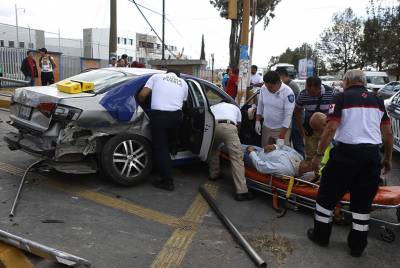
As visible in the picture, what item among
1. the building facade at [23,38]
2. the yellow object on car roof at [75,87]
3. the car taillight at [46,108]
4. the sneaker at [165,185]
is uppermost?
the building facade at [23,38]

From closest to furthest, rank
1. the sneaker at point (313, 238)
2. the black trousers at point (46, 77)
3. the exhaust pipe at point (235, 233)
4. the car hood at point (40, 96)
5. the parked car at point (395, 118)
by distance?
1. the exhaust pipe at point (235, 233)
2. the sneaker at point (313, 238)
3. the car hood at point (40, 96)
4. the parked car at point (395, 118)
5. the black trousers at point (46, 77)

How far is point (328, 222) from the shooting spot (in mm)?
4105

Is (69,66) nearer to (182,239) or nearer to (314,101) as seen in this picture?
(314,101)

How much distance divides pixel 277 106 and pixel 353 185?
2.27 metres

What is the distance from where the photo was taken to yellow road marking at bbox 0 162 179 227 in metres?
4.66

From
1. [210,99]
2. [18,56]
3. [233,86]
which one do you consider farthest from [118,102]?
[18,56]

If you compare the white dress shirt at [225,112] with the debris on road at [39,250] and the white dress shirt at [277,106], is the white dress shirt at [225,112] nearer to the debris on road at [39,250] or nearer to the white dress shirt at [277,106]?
the white dress shirt at [277,106]

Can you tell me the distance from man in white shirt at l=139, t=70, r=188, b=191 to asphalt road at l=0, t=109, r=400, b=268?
374mm

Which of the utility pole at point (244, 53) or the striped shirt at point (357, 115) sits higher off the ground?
the utility pole at point (244, 53)

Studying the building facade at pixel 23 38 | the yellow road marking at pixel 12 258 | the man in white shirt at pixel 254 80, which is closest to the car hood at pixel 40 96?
the yellow road marking at pixel 12 258

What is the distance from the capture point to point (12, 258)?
9.85 ft

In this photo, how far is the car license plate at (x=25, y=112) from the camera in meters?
5.31

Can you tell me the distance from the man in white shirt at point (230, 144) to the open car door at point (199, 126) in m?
0.12

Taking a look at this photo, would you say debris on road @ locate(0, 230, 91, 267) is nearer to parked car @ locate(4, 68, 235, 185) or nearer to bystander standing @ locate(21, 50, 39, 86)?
parked car @ locate(4, 68, 235, 185)
